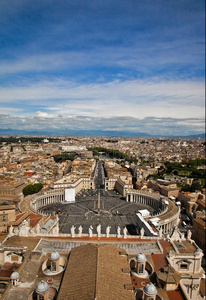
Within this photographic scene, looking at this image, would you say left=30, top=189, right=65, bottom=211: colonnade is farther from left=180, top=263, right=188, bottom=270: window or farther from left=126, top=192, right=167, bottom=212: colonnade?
left=180, top=263, right=188, bottom=270: window

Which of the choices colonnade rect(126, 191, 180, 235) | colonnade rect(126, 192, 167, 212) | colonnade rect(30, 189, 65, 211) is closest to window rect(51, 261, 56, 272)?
colonnade rect(126, 191, 180, 235)

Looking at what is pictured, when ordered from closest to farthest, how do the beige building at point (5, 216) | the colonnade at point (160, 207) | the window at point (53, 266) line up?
the window at point (53, 266)
the beige building at point (5, 216)
the colonnade at point (160, 207)

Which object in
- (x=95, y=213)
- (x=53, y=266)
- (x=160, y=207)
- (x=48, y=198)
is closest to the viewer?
(x=53, y=266)

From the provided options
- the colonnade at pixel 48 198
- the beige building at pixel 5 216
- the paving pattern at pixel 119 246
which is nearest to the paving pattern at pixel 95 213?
the colonnade at pixel 48 198

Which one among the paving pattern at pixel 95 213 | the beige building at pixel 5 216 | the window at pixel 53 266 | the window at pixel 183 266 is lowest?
the paving pattern at pixel 95 213

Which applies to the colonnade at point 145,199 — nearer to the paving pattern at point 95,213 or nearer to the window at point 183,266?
the paving pattern at point 95,213

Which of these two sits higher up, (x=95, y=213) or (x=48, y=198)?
(x=48, y=198)

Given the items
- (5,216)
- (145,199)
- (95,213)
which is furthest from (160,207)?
(5,216)

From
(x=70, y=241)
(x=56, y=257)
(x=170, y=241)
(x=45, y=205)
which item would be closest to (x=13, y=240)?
(x=70, y=241)

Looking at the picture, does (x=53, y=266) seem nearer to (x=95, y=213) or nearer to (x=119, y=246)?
(x=119, y=246)

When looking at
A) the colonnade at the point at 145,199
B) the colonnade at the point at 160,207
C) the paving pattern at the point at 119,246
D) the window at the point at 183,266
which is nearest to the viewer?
the window at the point at 183,266

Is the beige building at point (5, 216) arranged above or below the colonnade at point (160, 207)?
above
